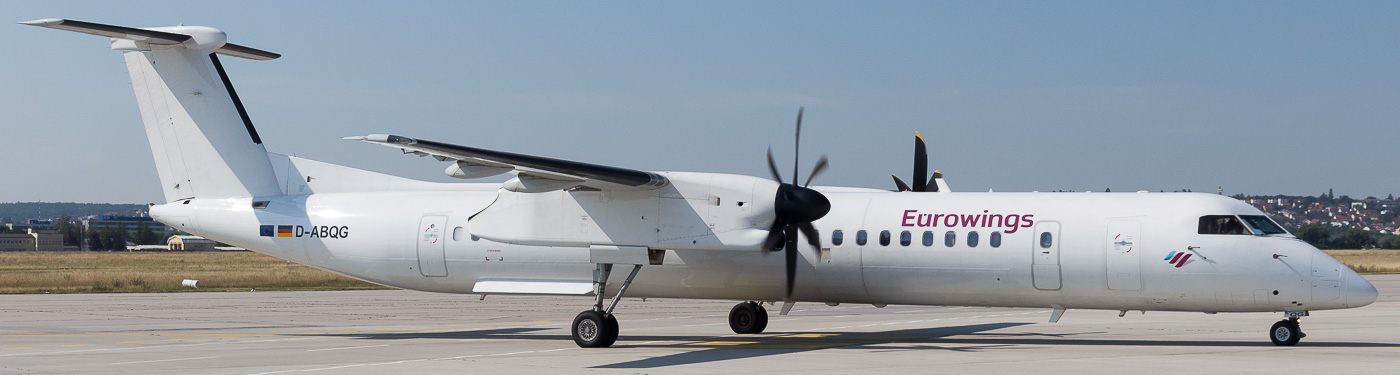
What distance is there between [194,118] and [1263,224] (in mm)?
16135

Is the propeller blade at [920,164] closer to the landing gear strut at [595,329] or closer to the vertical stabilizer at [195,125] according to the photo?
the landing gear strut at [595,329]

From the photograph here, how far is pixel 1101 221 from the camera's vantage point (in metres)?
16.6

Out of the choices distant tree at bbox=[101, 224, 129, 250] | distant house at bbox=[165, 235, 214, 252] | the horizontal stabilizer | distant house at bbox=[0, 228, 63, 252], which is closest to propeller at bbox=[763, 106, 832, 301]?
the horizontal stabilizer

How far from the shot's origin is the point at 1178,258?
16109 millimetres

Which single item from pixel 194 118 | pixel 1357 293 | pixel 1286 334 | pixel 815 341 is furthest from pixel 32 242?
pixel 1357 293

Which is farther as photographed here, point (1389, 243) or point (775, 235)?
point (1389, 243)

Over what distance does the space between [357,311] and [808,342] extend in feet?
42.1

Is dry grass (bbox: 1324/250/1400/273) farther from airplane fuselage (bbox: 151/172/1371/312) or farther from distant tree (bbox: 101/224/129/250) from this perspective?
distant tree (bbox: 101/224/129/250)

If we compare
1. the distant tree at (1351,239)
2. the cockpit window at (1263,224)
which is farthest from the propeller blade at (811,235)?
the distant tree at (1351,239)

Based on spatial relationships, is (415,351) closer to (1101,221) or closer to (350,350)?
(350,350)

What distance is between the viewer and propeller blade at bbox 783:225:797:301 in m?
17.2

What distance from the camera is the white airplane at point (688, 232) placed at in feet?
52.8

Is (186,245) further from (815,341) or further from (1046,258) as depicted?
(1046,258)

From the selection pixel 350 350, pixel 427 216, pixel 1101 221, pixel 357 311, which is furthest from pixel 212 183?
pixel 1101 221
